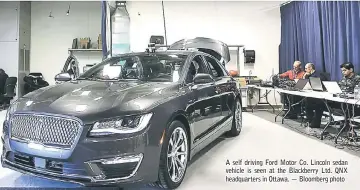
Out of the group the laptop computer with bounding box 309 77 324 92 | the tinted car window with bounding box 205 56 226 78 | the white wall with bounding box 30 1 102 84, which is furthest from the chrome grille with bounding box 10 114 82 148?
the white wall with bounding box 30 1 102 84

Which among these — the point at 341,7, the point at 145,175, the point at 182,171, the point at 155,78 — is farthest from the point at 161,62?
the point at 341,7

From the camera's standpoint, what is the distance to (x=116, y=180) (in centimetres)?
192

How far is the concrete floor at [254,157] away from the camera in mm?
2459

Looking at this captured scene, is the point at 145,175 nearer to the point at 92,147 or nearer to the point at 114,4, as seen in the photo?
the point at 92,147

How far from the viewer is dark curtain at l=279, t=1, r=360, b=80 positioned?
566 centimetres

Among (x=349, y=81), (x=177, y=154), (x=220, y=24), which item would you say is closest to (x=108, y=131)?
(x=177, y=154)

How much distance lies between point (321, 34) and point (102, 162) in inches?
243

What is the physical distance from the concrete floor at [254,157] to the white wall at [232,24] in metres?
3.87

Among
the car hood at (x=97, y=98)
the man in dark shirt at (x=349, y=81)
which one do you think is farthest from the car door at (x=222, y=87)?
the man in dark shirt at (x=349, y=81)

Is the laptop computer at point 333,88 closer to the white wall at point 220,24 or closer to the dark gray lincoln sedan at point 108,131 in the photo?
the dark gray lincoln sedan at point 108,131

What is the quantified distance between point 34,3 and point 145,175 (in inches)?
369

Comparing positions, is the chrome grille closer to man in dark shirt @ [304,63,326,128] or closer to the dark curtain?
man in dark shirt @ [304,63,326,128]

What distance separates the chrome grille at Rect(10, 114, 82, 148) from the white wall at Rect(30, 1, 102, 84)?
7559mm

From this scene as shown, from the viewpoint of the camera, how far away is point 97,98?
2.08 meters
